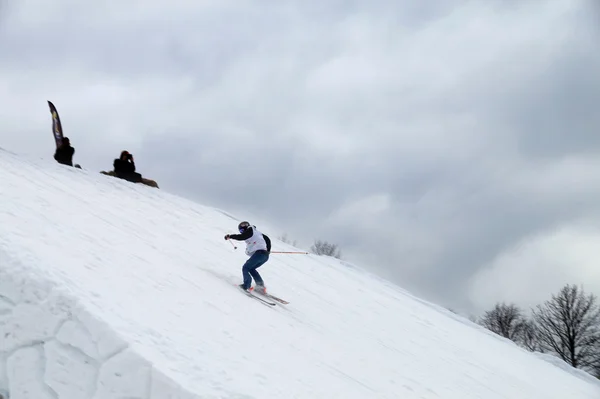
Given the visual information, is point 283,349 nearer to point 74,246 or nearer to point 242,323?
point 242,323

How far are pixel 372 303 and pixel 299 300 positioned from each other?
162 inches

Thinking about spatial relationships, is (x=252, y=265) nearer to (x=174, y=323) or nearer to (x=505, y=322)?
(x=174, y=323)

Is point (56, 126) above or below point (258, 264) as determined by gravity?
above

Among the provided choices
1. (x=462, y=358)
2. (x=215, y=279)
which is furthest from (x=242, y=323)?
(x=462, y=358)

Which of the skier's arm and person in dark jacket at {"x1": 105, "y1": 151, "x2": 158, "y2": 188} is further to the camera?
person in dark jacket at {"x1": 105, "y1": 151, "x2": 158, "y2": 188}

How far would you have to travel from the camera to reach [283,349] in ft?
22.4

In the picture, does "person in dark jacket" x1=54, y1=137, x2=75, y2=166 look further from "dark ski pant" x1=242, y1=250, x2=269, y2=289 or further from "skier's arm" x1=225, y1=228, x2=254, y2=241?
"dark ski pant" x1=242, y1=250, x2=269, y2=289

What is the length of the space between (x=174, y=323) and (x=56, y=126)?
1403 centimetres

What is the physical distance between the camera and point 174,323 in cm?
568

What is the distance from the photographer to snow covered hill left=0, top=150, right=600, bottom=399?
4641mm

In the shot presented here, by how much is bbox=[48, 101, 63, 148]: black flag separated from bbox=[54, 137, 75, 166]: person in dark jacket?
0.51 ft

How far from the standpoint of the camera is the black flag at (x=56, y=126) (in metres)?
16.9

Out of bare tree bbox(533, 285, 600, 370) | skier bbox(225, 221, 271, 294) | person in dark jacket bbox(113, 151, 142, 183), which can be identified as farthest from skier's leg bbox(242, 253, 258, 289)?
bare tree bbox(533, 285, 600, 370)

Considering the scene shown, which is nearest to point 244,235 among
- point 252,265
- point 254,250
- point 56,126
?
point 254,250
